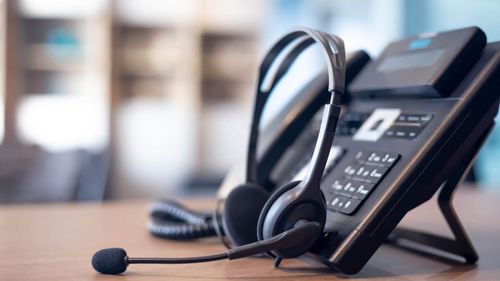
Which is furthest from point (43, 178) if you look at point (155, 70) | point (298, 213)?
point (298, 213)

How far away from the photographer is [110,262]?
53cm

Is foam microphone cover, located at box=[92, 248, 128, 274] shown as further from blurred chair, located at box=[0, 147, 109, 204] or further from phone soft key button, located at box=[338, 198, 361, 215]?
blurred chair, located at box=[0, 147, 109, 204]

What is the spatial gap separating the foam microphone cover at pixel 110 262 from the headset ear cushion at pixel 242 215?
0.38 feet

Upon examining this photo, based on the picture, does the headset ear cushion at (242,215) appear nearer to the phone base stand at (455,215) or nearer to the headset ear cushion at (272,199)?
the headset ear cushion at (272,199)

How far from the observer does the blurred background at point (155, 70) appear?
11.8 ft

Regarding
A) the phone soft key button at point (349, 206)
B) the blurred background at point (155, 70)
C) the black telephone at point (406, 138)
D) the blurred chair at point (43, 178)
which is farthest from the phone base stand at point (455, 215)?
the blurred background at point (155, 70)

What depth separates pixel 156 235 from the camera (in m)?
0.76

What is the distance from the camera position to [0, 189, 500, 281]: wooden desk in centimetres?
54

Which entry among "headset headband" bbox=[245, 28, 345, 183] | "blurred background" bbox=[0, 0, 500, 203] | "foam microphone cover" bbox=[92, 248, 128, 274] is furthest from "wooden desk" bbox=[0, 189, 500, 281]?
"blurred background" bbox=[0, 0, 500, 203]

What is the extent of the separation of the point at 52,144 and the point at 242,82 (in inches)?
49.8

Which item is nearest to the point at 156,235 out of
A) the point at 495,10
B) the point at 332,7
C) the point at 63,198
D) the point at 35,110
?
the point at 63,198

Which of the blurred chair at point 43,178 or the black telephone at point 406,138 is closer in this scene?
the black telephone at point 406,138

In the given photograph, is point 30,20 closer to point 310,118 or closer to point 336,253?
point 310,118

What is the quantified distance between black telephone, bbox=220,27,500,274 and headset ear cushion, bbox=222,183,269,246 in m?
0.07
